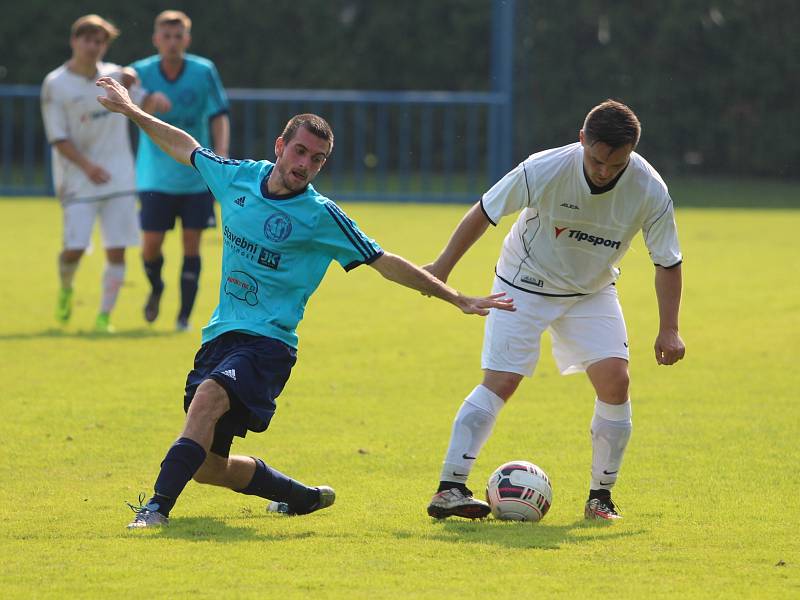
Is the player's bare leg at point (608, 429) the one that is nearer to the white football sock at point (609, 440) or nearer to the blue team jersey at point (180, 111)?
the white football sock at point (609, 440)

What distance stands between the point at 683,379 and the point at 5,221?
38.1ft

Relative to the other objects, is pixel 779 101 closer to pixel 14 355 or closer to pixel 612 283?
pixel 14 355

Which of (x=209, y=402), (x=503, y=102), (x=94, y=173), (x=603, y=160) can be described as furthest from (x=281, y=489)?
(x=503, y=102)

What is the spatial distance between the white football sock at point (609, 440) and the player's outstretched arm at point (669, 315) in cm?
27

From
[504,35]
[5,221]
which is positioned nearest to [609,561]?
[5,221]

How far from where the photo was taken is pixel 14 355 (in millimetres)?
9930

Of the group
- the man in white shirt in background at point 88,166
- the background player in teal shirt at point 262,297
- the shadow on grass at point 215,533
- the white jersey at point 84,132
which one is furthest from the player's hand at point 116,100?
the white jersey at point 84,132

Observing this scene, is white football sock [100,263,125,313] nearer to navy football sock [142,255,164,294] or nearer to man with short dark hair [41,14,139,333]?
man with short dark hair [41,14,139,333]

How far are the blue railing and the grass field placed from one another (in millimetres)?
9279

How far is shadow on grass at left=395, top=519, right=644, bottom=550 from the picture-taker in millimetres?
5473

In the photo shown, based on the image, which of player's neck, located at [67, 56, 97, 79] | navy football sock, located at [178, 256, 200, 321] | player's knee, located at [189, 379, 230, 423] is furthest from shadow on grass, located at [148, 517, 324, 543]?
player's neck, located at [67, 56, 97, 79]

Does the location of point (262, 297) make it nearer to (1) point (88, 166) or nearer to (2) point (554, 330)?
(2) point (554, 330)

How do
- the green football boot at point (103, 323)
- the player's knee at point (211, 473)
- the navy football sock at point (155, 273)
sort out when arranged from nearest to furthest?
the player's knee at point (211, 473) < the green football boot at point (103, 323) < the navy football sock at point (155, 273)

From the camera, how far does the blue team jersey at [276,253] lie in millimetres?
5711
